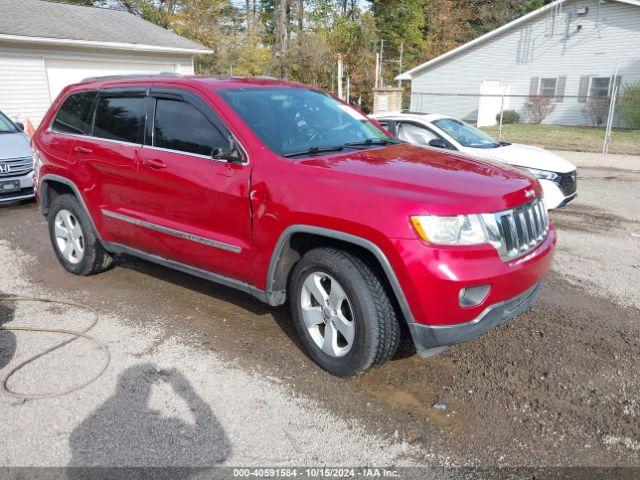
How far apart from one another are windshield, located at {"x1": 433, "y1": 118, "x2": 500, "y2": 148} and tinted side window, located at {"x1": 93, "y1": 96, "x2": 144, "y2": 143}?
15.8ft

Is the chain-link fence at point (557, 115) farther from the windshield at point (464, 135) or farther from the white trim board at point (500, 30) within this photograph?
the windshield at point (464, 135)

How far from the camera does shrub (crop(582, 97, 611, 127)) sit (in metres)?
23.1

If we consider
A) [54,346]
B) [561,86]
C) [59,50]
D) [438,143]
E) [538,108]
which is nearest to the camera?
[54,346]

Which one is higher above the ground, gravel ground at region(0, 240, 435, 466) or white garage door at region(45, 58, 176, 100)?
white garage door at region(45, 58, 176, 100)

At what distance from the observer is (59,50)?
51.3ft

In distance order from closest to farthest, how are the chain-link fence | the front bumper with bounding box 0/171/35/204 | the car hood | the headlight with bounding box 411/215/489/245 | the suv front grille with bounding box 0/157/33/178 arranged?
the headlight with bounding box 411/215/489/245
the car hood
the suv front grille with bounding box 0/157/33/178
the front bumper with bounding box 0/171/35/204
the chain-link fence

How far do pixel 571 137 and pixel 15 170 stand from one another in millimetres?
17915

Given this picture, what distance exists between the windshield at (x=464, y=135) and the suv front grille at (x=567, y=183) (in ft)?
3.75

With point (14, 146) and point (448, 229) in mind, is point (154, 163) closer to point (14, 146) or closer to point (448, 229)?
point (448, 229)

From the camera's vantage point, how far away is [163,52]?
18.2 metres

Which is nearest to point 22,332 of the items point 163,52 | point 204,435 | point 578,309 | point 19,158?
point 204,435

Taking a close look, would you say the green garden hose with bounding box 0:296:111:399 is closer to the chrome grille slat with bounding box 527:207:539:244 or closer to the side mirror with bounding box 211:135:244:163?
the side mirror with bounding box 211:135:244:163

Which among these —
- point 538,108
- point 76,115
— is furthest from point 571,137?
point 76,115

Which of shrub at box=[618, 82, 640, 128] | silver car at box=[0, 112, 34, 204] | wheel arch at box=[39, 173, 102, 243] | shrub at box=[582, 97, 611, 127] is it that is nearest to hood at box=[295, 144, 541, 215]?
wheel arch at box=[39, 173, 102, 243]
